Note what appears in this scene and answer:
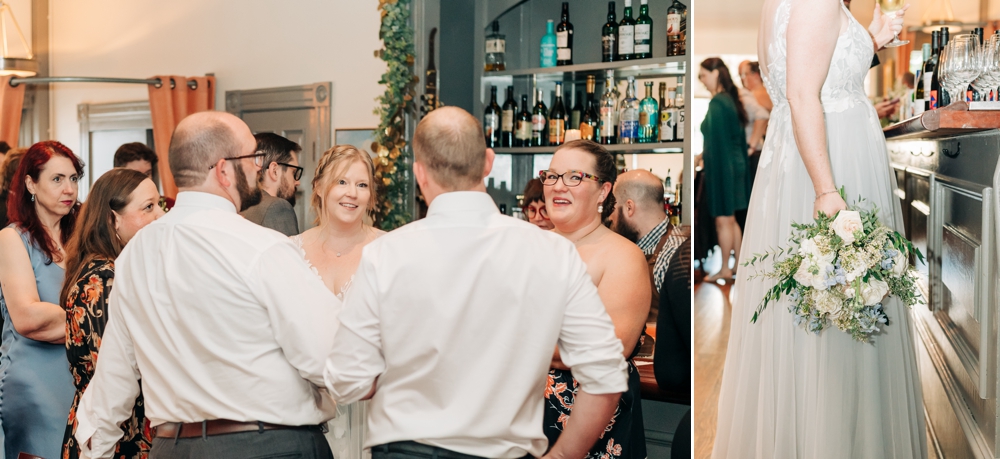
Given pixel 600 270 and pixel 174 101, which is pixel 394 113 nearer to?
pixel 174 101

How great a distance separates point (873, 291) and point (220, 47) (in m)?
5.04

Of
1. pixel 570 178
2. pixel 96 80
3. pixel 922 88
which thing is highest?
pixel 96 80

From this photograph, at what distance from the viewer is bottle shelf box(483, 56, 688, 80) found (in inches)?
159

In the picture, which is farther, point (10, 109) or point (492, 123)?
point (10, 109)

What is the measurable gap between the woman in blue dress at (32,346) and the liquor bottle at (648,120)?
9.05 feet

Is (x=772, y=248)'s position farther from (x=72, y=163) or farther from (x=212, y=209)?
(x=72, y=163)

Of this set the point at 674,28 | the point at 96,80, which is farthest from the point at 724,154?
the point at 96,80

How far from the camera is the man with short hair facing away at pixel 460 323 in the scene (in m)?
1.62

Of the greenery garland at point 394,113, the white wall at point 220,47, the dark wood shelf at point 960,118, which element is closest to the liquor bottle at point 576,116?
the greenery garland at point 394,113

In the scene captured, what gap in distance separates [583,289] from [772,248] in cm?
80

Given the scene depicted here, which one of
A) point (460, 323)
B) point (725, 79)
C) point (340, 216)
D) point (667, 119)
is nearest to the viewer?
point (460, 323)

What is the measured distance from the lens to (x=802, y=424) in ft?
7.19

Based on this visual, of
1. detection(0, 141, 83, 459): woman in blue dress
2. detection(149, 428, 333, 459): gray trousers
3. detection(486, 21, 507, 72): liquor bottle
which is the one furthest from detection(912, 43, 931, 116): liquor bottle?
detection(0, 141, 83, 459): woman in blue dress

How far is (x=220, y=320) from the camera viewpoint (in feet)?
5.85
